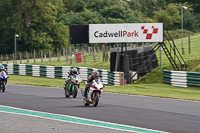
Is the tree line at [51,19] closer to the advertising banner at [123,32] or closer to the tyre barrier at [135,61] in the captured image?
the tyre barrier at [135,61]

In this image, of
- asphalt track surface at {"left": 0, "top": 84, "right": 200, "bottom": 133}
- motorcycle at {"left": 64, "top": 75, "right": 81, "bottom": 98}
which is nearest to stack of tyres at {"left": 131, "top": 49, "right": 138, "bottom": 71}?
motorcycle at {"left": 64, "top": 75, "right": 81, "bottom": 98}

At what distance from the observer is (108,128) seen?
1095 cm

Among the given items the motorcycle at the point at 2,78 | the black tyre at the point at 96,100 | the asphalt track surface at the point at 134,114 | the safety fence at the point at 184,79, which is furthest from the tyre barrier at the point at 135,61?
the black tyre at the point at 96,100

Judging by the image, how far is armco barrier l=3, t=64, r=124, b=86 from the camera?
98.9ft

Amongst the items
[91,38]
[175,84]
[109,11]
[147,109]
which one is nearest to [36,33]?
[109,11]

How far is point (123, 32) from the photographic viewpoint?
32500 mm

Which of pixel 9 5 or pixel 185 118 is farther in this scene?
pixel 9 5

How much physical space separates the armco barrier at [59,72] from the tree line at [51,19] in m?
30.6

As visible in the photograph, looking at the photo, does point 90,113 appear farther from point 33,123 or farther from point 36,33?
point 36,33

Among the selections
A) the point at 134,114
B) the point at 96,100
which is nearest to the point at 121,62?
the point at 96,100

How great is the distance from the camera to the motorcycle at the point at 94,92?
15188 millimetres

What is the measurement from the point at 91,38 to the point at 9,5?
46.0 m

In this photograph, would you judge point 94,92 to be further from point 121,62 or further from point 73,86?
point 121,62

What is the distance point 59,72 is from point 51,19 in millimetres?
40304
